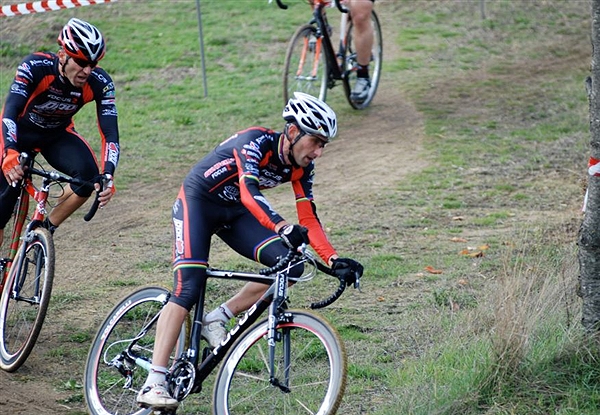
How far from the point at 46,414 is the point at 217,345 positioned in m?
1.19

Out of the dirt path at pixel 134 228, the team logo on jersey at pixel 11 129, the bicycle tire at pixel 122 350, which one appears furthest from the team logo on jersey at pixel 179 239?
the team logo on jersey at pixel 11 129

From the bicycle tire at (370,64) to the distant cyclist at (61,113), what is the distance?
555 cm

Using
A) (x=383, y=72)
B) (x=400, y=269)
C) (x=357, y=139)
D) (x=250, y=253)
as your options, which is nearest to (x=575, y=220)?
(x=400, y=269)

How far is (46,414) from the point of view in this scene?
5758 millimetres

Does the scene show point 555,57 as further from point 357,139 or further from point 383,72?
point 357,139

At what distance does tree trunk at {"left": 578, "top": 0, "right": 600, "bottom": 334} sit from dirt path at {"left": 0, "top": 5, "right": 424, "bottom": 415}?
126 inches

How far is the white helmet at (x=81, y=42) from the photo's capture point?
260 inches

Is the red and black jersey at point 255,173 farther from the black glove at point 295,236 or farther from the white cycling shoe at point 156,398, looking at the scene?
the white cycling shoe at point 156,398

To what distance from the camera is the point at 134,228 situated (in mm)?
9391

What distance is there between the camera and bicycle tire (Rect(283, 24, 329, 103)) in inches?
464

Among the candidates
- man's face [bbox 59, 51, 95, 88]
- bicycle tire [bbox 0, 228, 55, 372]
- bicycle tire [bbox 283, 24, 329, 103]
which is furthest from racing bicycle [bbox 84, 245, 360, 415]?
bicycle tire [bbox 283, 24, 329, 103]

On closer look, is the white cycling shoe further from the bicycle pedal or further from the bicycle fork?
the bicycle fork

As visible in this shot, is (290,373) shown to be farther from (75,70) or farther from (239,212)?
(75,70)

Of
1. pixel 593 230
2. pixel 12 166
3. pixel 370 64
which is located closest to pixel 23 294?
pixel 12 166
